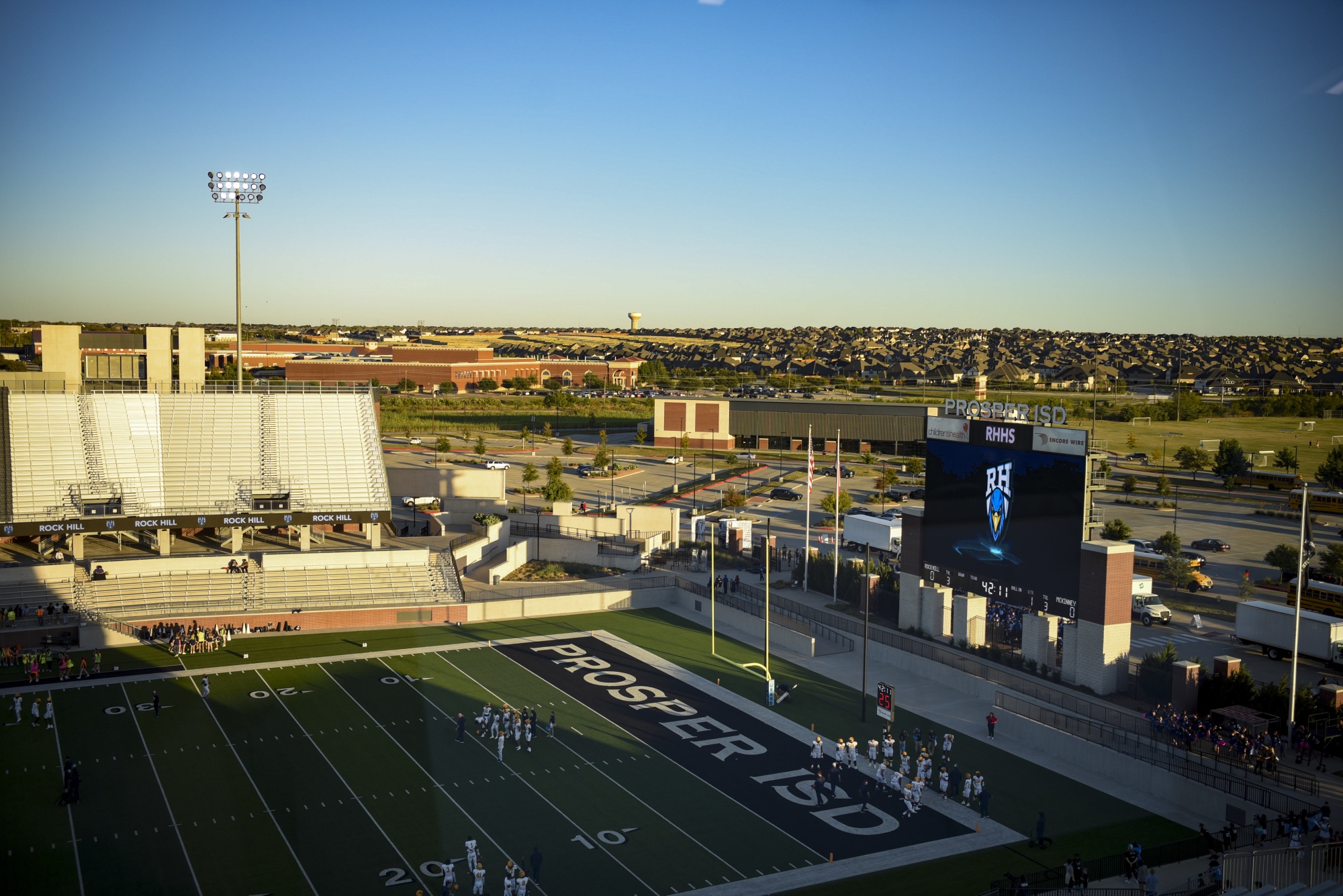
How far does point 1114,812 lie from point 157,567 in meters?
35.9

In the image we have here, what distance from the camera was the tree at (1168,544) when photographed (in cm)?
5028

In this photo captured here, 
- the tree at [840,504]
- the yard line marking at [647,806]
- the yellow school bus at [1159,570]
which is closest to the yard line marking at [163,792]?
the yard line marking at [647,806]

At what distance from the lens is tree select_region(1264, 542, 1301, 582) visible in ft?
159

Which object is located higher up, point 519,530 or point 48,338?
point 48,338

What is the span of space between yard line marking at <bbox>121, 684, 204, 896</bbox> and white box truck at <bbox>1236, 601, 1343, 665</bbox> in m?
33.6

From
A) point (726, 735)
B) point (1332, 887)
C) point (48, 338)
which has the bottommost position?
point (726, 735)

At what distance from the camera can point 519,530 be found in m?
57.2

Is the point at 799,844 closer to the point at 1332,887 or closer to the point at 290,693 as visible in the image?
the point at 1332,887

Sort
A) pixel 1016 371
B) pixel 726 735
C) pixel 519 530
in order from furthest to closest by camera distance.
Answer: pixel 1016 371 < pixel 519 530 < pixel 726 735

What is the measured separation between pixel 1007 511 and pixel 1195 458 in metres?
54.4

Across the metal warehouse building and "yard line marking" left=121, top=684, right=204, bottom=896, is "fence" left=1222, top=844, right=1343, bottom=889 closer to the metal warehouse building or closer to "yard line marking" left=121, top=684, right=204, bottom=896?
"yard line marking" left=121, top=684, right=204, bottom=896

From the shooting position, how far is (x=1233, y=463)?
248 feet

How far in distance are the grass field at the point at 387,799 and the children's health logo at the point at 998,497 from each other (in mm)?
7358

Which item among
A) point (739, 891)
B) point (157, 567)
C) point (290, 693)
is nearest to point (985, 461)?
point (739, 891)
